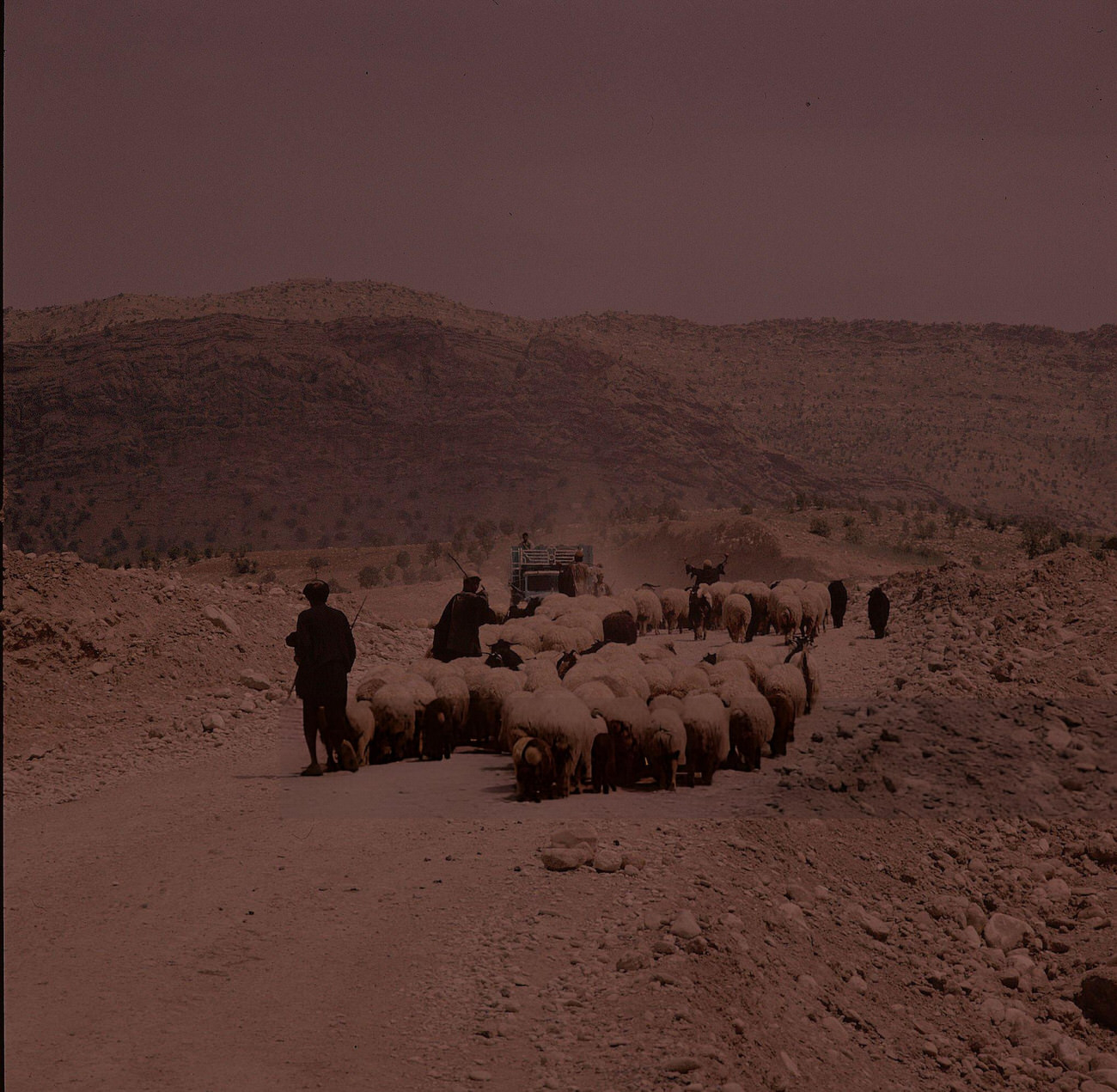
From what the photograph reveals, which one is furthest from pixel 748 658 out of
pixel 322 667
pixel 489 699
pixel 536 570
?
pixel 536 570

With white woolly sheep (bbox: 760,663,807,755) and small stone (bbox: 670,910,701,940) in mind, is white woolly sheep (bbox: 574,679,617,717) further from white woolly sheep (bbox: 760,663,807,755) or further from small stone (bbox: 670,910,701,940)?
small stone (bbox: 670,910,701,940)

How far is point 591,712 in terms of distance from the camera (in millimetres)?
10781

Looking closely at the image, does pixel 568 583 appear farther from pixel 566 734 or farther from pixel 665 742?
pixel 566 734

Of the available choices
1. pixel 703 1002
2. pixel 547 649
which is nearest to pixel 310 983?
pixel 703 1002

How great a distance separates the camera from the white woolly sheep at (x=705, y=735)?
10781 millimetres

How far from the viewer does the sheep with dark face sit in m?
23.8

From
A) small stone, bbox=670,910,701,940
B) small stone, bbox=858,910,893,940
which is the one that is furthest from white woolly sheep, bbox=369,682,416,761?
small stone, bbox=670,910,701,940

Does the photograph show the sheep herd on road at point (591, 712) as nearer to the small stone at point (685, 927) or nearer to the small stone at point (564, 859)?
the small stone at point (564, 859)

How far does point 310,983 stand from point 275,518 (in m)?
72.8

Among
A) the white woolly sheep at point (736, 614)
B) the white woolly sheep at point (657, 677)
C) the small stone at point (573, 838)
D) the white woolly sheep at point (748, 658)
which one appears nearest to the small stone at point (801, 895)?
the small stone at point (573, 838)

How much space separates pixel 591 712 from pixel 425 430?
77.0 meters

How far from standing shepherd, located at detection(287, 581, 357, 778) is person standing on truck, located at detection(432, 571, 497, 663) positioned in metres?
4.02

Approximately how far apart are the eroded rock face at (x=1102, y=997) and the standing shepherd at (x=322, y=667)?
6.63 metres

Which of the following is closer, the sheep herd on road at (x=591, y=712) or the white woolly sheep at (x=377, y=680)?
the sheep herd on road at (x=591, y=712)
